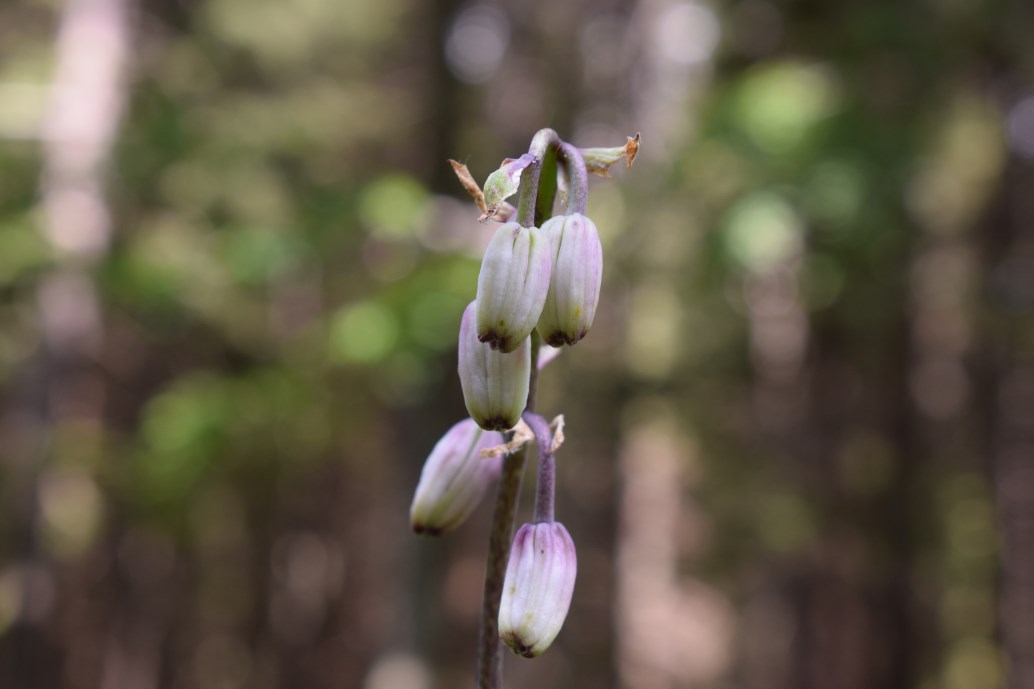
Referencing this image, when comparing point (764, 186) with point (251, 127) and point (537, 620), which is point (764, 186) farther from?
point (251, 127)

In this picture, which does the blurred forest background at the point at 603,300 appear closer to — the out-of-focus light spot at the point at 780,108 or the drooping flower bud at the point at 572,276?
the out-of-focus light spot at the point at 780,108

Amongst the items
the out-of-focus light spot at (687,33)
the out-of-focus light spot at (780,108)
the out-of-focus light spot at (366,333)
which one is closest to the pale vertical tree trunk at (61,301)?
the out-of-focus light spot at (366,333)

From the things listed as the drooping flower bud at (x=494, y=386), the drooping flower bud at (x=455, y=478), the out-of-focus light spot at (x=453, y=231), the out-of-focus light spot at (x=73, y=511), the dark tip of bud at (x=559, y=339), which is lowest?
the out-of-focus light spot at (x=73, y=511)

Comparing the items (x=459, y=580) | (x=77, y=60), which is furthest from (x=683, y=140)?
(x=459, y=580)

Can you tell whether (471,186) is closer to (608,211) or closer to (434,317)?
(434,317)

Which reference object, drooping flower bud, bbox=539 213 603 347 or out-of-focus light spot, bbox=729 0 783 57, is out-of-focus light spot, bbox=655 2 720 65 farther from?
drooping flower bud, bbox=539 213 603 347

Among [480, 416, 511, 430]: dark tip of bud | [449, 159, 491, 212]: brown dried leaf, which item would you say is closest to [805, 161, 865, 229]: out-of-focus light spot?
[449, 159, 491, 212]: brown dried leaf
